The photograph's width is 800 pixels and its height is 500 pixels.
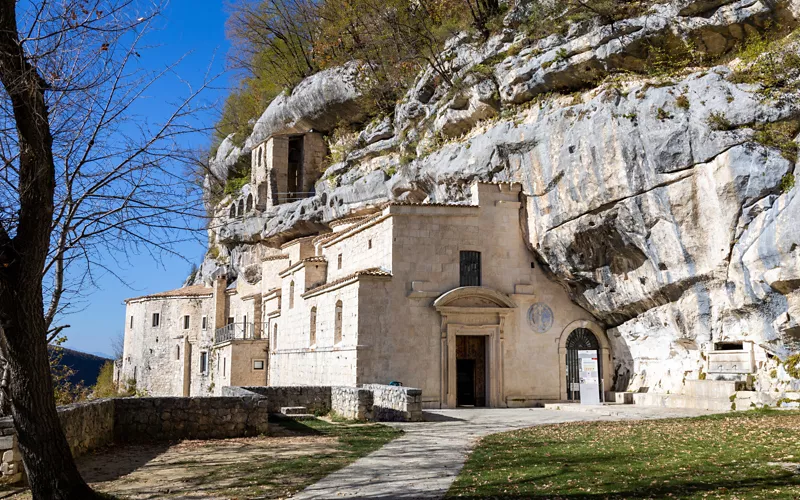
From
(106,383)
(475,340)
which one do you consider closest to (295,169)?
(475,340)

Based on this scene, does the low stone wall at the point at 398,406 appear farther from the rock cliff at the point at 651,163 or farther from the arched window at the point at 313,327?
the arched window at the point at 313,327

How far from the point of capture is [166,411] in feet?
49.8

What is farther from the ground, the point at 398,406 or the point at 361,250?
the point at 361,250

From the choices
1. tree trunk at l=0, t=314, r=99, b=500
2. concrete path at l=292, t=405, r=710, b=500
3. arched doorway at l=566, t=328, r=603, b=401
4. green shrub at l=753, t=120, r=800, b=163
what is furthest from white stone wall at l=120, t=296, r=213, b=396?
tree trunk at l=0, t=314, r=99, b=500

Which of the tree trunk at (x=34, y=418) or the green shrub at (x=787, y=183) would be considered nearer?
the tree trunk at (x=34, y=418)

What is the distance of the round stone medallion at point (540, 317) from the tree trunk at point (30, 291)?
20567 millimetres

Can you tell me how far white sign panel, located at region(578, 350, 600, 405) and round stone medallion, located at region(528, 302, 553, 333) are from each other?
2.52 meters

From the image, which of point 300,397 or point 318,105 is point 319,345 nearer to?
point 300,397

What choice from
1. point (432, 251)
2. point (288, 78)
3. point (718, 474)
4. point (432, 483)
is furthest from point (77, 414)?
point (288, 78)

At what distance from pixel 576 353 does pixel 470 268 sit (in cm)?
526

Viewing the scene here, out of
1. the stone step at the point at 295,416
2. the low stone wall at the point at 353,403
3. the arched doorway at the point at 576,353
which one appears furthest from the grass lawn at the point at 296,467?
the arched doorway at the point at 576,353

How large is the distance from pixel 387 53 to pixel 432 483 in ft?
97.7

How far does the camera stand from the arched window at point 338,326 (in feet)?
90.6

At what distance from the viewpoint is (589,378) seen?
24281 millimetres
